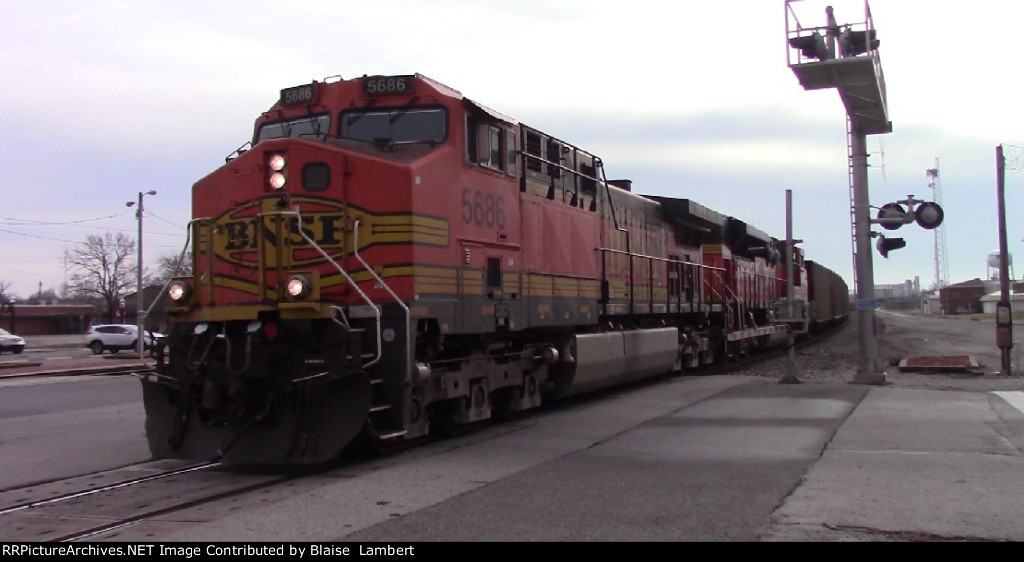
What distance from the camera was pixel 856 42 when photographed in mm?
16094

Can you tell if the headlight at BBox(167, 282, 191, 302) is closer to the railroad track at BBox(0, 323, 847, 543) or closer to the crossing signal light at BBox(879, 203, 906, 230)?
the railroad track at BBox(0, 323, 847, 543)

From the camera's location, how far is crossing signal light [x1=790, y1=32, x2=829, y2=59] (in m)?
15.6

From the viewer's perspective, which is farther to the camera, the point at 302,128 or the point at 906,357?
the point at 906,357

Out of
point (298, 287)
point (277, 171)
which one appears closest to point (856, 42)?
point (277, 171)

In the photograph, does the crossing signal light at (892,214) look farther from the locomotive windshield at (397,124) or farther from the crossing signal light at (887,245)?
the locomotive windshield at (397,124)

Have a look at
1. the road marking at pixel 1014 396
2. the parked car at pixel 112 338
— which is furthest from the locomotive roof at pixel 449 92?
the parked car at pixel 112 338

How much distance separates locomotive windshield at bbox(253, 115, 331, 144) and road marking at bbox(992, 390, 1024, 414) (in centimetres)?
1005

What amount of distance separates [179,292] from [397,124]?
9.86 feet

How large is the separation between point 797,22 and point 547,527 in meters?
12.6

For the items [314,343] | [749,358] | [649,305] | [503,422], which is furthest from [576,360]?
[749,358]

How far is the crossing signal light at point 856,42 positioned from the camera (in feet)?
51.8

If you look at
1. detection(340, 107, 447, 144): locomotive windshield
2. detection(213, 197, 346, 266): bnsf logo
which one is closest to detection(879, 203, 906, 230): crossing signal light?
detection(340, 107, 447, 144): locomotive windshield

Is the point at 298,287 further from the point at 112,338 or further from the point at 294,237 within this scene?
the point at 112,338

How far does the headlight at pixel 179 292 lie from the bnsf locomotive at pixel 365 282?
0.01 metres
